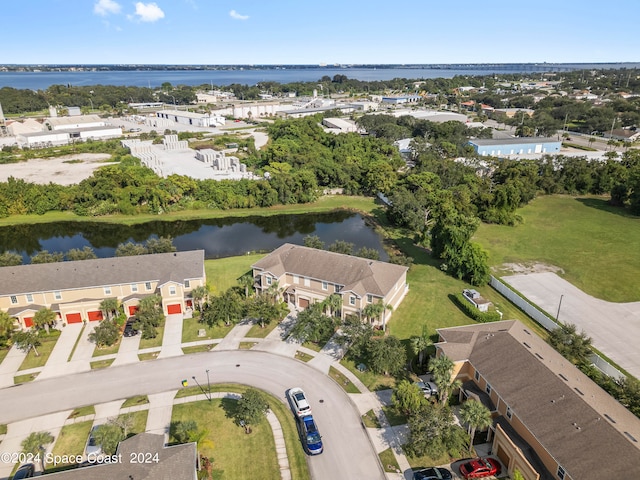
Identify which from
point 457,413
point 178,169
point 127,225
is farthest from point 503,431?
point 178,169

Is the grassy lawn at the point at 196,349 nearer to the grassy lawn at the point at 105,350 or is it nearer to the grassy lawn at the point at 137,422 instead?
the grassy lawn at the point at 105,350

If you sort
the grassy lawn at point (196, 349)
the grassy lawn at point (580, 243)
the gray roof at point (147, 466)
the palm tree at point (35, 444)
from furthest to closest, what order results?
the grassy lawn at point (580, 243)
the grassy lawn at point (196, 349)
the palm tree at point (35, 444)
the gray roof at point (147, 466)

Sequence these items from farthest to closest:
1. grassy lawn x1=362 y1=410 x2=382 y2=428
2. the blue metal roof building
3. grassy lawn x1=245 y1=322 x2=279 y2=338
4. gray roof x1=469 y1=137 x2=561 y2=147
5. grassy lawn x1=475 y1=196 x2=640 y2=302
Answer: gray roof x1=469 y1=137 x2=561 y2=147 < the blue metal roof building < grassy lawn x1=475 y1=196 x2=640 y2=302 < grassy lawn x1=245 y1=322 x2=279 y2=338 < grassy lawn x1=362 y1=410 x2=382 y2=428

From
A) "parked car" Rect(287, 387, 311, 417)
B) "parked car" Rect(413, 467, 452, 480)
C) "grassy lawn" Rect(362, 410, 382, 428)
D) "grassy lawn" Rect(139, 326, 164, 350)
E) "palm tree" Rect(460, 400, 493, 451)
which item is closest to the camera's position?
"parked car" Rect(413, 467, 452, 480)

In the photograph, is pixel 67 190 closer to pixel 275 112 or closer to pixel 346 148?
pixel 346 148

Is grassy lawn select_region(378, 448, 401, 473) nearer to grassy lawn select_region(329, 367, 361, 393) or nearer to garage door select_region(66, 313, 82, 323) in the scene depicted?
grassy lawn select_region(329, 367, 361, 393)

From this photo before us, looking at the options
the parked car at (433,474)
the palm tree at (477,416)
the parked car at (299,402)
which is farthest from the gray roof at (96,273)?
the palm tree at (477,416)

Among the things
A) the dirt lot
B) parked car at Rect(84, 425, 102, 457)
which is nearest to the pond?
the dirt lot
